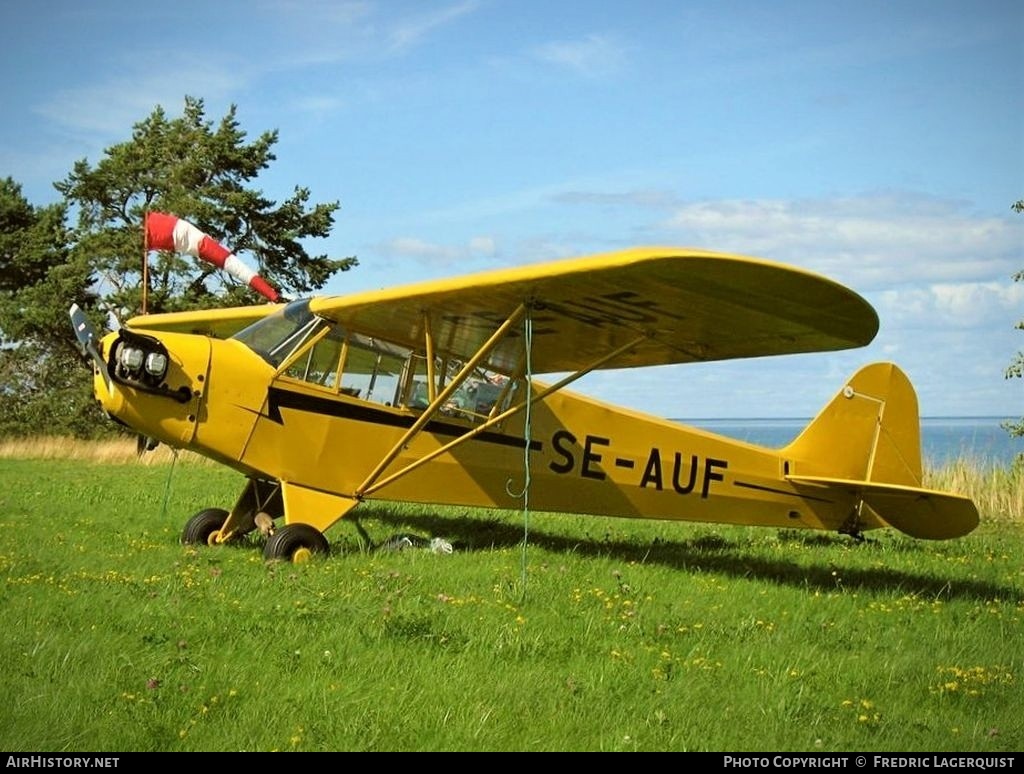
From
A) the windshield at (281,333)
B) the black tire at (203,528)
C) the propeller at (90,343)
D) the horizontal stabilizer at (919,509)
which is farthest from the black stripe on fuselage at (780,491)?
the propeller at (90,343)

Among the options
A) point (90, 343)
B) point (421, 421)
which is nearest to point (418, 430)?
point (421, 421)

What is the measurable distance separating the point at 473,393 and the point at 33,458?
18.1 meters

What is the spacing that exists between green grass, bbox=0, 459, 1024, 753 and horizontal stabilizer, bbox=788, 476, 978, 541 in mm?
456

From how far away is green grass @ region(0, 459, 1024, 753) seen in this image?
460 cm

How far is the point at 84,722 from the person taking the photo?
447 centimetres

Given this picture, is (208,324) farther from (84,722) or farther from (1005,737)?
(1005,737)

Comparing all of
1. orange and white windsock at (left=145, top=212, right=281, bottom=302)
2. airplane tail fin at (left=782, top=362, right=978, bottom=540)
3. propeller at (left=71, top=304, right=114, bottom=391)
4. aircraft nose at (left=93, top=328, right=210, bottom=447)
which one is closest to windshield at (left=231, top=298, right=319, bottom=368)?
aircraft nose at (left=93, top=328, right=210, bottom=447)

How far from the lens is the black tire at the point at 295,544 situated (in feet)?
28.4

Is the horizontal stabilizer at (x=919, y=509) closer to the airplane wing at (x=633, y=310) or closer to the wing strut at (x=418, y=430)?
the airplane wing at (x=633, y=310)

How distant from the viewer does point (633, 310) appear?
8391 millimetres

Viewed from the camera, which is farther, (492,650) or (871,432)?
(871,432)

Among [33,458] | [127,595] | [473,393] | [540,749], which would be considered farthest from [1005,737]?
[33,458]

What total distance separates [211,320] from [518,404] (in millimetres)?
4574

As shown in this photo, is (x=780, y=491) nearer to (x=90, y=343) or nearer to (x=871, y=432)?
(x=871, y=432)
